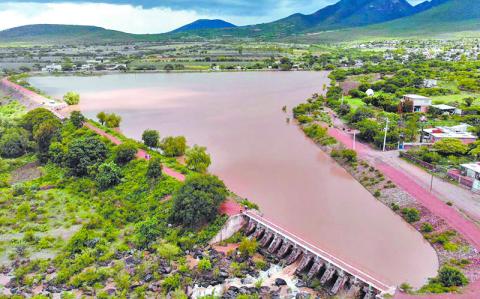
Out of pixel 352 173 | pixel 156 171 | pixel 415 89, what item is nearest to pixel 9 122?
pixel 156 171

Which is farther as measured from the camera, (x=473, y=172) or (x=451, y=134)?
(x=451, y=134)

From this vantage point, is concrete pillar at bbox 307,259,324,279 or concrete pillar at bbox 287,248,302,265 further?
concrete pillar at bbox 287,248,302,265

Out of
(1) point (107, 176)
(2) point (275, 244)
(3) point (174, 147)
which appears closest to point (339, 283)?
(2) point (275, 244)

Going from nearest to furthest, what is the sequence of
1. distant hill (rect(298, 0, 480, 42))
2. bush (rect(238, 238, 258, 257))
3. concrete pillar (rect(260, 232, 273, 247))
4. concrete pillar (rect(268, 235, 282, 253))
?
bush (rect(238, 238, 258, 257)) → concrete pillar (rect(268, 235, 282, 253)) → concrete pillar (rect(260, 232, 273, 247)) → distant hill (rect(298, 0, 480, 42))

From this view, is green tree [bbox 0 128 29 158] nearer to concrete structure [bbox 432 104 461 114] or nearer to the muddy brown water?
the muddy brown water

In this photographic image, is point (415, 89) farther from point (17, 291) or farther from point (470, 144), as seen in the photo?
point (17, 291)

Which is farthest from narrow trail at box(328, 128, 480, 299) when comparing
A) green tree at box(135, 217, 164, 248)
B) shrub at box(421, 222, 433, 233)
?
green tree at box(135, 217, 164, 248)

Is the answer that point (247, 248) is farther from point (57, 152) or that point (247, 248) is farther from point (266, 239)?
point (57, 152)

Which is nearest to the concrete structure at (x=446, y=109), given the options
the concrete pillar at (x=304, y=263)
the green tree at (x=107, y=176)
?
the concrete pillar at (x=304, y=263)
